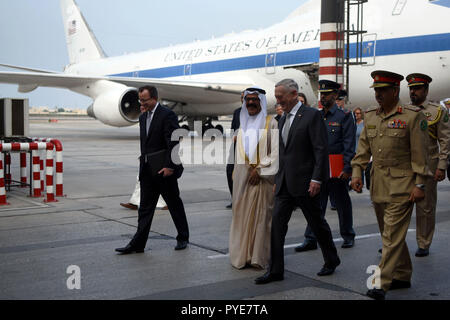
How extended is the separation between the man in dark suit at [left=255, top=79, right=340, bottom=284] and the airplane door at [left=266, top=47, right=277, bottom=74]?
14972mm

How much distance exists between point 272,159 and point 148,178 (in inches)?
56.8

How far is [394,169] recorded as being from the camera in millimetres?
4156

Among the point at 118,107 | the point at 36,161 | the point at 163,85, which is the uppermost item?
the point at 163,85

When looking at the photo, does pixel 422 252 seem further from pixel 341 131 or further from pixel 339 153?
pixel 341 131

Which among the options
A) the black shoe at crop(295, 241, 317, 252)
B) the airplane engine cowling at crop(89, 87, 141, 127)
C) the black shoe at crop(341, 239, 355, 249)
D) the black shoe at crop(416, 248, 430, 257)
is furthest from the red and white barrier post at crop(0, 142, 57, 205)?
the airplane engine cowling at crop(89, 87, 141, 127)

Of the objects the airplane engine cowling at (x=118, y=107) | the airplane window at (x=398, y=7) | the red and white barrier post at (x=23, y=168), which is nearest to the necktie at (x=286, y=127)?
the red and white barrier post at (x=23, y=168)

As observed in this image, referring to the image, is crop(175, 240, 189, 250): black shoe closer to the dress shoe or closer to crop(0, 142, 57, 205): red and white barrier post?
the dress shoe

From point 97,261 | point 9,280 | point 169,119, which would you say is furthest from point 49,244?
point 169,119

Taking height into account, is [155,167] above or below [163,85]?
below

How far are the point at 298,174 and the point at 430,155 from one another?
1770mm

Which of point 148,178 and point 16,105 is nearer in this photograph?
point 148,178

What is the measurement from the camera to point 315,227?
465cm

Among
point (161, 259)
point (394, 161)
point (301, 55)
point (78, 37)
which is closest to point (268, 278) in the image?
point (161, 259)

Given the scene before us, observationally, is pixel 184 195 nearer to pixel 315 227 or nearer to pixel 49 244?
pixel 49 244
